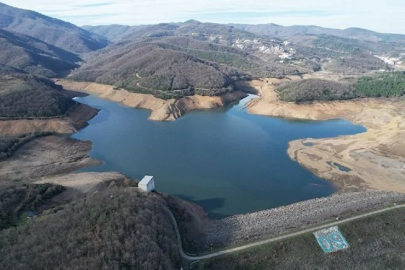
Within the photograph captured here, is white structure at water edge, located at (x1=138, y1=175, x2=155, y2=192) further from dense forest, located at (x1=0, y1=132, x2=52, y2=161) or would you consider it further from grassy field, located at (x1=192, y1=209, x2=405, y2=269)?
dense forest, located at (x1=0, y1=132, x2=52, y2=161)

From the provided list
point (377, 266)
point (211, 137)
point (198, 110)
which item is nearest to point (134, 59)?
point (198, 110)

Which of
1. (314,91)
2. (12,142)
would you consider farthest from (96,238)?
(314,91)

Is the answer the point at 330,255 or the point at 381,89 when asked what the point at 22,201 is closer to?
the point at 330,255

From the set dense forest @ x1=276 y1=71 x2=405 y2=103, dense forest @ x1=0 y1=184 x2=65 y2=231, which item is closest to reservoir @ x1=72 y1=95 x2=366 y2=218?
dense forest @ x1=276 y1=71 x2=405 y2=103

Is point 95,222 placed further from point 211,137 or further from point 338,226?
point 211,137

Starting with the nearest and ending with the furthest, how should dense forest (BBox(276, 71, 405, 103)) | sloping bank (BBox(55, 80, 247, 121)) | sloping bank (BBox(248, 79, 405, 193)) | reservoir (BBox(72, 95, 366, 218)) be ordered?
1. reservoir (BBox(72, 95, 366, 218))
2. sloping bank (BBox(248, 79, 405, 193))
3. sloping bank (BBox(55, 80, 247, 121))
4. dense forest (BBox(276, 71, 405, 103))
